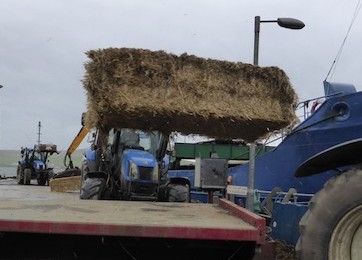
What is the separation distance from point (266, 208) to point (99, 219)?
12.4 feet

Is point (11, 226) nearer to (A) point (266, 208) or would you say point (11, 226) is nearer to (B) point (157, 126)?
(B) point (157, 126)

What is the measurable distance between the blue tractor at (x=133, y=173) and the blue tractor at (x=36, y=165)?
1927 centimetres

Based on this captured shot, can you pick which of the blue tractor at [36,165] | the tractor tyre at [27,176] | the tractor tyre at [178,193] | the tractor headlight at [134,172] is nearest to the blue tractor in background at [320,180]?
the tractor tyre at [178,193]

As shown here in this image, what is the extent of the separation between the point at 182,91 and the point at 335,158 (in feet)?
6.67

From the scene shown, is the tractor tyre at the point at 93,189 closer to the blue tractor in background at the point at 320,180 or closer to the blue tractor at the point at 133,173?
the blue tractor at the point at 133,173

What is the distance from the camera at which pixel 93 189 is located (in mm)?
8656

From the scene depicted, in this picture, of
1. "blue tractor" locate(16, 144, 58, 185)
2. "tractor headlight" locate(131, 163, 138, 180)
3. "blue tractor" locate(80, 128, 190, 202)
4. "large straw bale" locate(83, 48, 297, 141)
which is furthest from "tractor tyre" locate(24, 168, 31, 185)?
"large straw bale" locate(83, 48, 297, 141)

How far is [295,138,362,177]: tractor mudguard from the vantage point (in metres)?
4.16

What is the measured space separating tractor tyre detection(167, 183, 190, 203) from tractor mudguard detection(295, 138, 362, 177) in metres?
4.25

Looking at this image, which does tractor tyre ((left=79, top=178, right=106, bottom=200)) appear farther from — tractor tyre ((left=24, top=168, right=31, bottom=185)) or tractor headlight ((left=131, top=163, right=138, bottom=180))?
tractor tyre ((left=24, top=168, right=31, bottom=185))

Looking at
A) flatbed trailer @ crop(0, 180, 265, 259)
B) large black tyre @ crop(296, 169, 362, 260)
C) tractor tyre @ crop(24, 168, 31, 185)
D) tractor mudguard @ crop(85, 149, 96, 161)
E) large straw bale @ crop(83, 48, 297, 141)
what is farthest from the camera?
tractor tyre @ crop(24, 168, 31, 185)

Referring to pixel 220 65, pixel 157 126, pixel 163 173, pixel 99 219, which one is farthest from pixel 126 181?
pixel 99 219

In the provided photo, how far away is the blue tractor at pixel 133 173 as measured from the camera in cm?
875

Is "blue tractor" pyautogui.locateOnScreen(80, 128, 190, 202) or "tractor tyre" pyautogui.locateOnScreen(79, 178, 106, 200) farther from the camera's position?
"blue tractor" pyautogui.locateOnScreen(80, 128, 190, 202)
